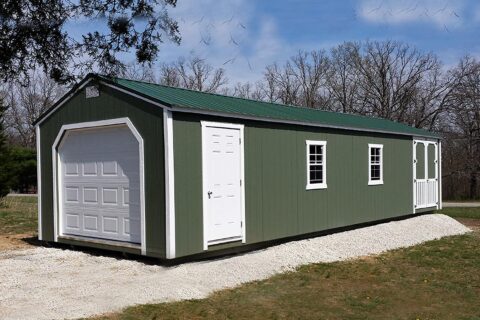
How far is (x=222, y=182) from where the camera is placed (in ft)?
29.4

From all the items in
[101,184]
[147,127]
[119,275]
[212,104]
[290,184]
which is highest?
[212,104]

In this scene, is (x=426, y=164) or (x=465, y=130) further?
(x=465, y=130)

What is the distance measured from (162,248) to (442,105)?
29.2 m

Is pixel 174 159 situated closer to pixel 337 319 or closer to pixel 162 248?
Answer: pixel 162 248

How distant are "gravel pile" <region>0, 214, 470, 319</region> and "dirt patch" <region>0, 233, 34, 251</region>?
649 mm

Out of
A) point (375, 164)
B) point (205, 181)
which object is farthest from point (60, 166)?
point (375, 164)

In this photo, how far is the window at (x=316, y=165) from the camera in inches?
435

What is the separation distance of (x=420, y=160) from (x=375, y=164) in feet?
9.39

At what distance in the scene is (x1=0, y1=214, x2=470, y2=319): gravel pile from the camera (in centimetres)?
623

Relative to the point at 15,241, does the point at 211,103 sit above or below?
above

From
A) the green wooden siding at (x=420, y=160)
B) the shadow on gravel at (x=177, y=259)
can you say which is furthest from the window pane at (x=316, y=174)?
the green wooden siding at (x=420, y=160)

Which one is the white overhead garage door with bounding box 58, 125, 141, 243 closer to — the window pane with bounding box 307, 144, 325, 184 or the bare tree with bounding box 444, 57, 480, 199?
the window pane with bounding box 307, 144, 325, 184

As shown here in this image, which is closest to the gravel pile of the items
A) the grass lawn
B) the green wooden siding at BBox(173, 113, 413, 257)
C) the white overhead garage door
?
the grass lawn

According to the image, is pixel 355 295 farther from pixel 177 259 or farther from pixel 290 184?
pixel 290 184
